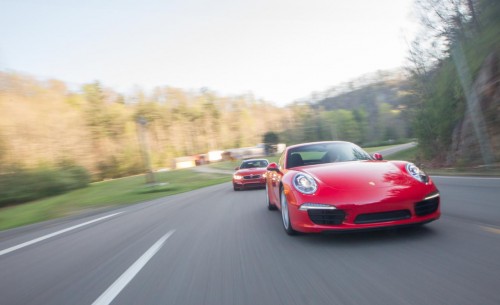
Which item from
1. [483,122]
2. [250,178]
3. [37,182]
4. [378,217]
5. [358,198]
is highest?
[37,182]

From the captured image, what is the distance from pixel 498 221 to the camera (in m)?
5.20

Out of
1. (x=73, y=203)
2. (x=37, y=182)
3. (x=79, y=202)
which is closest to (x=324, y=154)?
(x=73, y=203)

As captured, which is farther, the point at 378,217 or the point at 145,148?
the point at 145,148

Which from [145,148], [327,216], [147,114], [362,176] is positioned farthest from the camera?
[147,114]

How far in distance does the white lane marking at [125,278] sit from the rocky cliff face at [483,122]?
1423 centimetres

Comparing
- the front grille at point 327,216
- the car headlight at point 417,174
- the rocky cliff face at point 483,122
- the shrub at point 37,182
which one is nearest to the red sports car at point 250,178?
the rocky cliff face at point 483,122

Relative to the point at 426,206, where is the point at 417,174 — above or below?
above

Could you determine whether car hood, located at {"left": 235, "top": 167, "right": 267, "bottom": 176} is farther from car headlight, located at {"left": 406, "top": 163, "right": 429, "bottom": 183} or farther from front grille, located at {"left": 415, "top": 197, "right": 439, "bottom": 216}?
front grille, located at {"left": 415, "top": 197, "right": 439, "bottom": 216}

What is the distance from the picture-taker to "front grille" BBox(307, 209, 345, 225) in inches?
177

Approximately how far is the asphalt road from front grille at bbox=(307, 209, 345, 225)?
0.30 metres

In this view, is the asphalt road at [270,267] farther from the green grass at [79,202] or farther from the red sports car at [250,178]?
the red sports car at [250,178]

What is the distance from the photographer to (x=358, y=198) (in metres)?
4.47

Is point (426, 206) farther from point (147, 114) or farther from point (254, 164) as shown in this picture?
point (147, 114)

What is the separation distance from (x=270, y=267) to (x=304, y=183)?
144 cm
